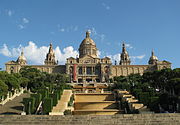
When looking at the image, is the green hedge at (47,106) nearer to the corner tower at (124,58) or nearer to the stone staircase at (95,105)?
the stone staircase at (95,105)

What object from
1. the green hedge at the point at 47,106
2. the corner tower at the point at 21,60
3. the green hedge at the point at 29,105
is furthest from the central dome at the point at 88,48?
the green hedge at the point at 47,106

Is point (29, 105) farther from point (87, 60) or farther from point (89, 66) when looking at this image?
point (87, 60)

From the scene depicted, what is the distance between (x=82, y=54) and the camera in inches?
3789

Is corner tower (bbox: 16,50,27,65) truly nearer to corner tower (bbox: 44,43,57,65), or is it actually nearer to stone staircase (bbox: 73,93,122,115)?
corner tower (bbox: 44,43,57,65)

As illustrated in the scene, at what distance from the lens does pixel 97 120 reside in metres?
15.0

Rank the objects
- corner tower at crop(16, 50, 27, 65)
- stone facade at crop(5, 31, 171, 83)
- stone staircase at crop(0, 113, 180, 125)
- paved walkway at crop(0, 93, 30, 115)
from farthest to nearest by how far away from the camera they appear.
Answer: corner tower at crop(16, 50, 27, 65) < stone facade at crop(5, 31, 171, 83) < paved walkway at crop(0, 93, 30, 115) < stone staircase at crop(0, 113, 180, 125)

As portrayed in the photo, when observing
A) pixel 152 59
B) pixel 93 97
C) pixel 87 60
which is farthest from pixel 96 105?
pixel 152 59

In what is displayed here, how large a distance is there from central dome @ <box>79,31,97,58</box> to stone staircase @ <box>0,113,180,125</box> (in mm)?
79340

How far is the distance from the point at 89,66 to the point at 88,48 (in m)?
11.7

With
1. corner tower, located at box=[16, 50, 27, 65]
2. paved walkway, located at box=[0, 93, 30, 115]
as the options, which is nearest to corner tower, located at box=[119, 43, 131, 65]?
corner tower, located at box=[16, 50, 27, 65]

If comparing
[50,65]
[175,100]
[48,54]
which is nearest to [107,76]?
[50,65]

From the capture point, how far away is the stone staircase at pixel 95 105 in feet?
81.4

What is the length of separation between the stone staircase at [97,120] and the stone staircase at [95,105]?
9657 mm

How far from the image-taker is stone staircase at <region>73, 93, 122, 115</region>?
2481 cm
